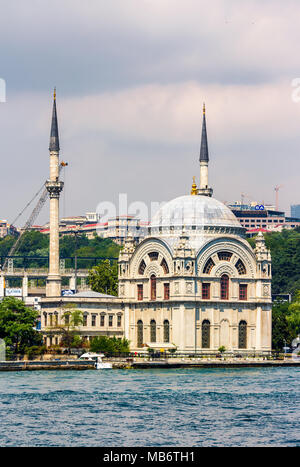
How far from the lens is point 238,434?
188 ft

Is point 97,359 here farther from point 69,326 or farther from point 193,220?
point 193,220

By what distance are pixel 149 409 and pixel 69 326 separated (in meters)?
45.3

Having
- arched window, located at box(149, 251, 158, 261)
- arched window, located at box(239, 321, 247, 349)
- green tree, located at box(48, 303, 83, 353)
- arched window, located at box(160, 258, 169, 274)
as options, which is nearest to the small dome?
arched window, located at box(149, 251, 158, 261)

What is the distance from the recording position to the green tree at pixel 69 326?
4323 inches

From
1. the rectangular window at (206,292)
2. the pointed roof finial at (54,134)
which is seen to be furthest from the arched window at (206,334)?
the pointed roof finial at (54,134)

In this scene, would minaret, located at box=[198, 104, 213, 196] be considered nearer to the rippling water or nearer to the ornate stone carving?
the ornate stone carving

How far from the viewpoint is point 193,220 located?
377ft

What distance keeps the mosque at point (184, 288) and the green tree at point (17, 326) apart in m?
4.08

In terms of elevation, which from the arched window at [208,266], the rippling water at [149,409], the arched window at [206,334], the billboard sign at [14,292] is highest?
the arched window at [208,266]

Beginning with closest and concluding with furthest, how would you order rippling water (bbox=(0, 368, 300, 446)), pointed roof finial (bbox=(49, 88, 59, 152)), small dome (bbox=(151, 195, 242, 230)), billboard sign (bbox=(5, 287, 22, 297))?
1. rippling water (bbox=(0, 368, 300, 446))
2. small dome (bbox=(151, 195, 242, 230))
3. pointed roof finial (bbox=(49, 88, 59, 152))
4. billboard sign (bbox=(5, 287, 22, 297))

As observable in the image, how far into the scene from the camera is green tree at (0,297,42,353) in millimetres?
107688

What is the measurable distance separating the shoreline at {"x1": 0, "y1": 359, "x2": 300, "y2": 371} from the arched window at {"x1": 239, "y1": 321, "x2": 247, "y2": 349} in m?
8.69

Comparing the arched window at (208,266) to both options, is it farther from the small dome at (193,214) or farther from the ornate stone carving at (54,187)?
the ornate stone carving at (54,187)
